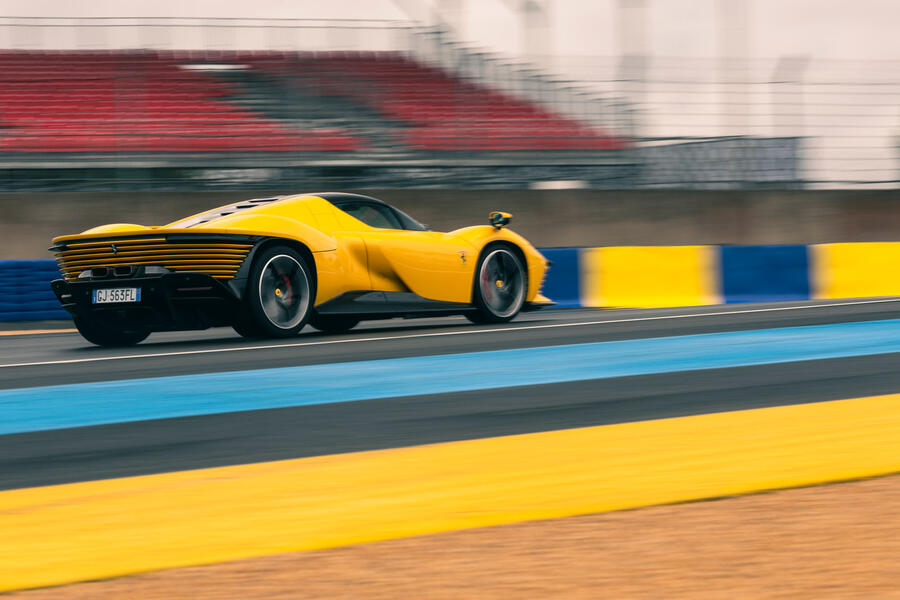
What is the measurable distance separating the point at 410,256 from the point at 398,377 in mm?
2765

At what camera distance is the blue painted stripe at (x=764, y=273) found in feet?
46.8

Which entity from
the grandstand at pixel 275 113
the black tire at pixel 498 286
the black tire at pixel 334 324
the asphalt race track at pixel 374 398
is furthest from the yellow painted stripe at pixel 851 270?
the black tire at pixel 334 324

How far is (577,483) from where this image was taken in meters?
3.69

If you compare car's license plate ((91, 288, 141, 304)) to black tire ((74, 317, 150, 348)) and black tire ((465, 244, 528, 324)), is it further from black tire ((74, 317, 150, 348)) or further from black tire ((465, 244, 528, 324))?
black tire ((465, 244, 528, 324))

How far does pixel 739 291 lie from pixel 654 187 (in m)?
3.66

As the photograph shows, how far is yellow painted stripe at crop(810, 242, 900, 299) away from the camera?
47.6 feet

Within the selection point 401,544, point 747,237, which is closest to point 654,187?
point 747,237

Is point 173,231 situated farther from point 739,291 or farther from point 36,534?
point 739,291

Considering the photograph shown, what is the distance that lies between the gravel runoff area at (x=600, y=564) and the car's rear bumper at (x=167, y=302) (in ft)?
16.8

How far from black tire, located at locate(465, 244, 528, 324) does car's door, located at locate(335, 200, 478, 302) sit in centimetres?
15

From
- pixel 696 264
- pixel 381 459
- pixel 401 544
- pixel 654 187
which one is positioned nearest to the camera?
pixel 401 544

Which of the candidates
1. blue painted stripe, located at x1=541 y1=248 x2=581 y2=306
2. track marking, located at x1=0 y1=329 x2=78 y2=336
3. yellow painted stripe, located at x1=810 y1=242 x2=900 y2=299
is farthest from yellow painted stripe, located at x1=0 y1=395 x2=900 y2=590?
yellow painted stripe, located at x1=810 y1=242 x2=900 y2=299

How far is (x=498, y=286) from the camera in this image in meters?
10.2

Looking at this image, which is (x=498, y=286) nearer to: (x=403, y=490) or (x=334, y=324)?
Answer: (x=334, y=324)
